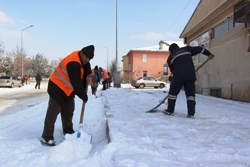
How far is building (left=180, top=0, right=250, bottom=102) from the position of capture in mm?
8484

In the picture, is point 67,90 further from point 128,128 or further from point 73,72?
point 128,128

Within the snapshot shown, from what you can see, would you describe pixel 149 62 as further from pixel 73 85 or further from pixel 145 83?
pixel 73 85

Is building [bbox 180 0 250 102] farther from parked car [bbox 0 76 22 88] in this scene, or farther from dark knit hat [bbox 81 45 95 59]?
parked car [bbox 0 76 22 88]

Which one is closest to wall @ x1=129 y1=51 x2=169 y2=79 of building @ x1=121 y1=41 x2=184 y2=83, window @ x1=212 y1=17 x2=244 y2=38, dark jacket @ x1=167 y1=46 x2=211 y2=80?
building @ x1=121 y1=41 x2=184 y2=83

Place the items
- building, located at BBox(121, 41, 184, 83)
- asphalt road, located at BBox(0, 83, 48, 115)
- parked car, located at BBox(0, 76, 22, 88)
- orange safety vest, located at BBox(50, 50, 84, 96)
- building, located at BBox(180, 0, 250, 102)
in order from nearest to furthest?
orange safety vest, located at BBox(50, 50, 84, 96) < building, located at BBox(180, 0, 250, 102) < asphalt road, located at BBox(0, 83, 48, 115) < parked car, located at BBox(0, 76, 22, 88) < building, located at BBox(121, 41, 184, 83)

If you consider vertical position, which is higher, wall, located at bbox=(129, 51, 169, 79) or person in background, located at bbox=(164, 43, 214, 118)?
wall, located at bbox=(129, 51, 169, 79)

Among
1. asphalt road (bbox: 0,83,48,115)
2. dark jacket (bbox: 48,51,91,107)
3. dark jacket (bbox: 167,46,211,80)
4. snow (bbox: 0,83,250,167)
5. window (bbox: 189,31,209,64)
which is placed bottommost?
asphalt road (bbox: 0,83,48,115)

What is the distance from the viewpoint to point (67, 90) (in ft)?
11.7

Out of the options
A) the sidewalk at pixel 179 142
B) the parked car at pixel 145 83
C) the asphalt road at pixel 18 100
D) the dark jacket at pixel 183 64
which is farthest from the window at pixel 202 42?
the parked car at pixel 145 83

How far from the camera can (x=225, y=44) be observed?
10.1 meters

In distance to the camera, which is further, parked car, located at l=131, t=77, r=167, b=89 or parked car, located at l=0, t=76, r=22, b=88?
parked car, located at l=131, t=77, r=167, b=89

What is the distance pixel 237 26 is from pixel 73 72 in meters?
7.97

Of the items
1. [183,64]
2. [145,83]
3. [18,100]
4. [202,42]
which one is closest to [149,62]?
[145,83]

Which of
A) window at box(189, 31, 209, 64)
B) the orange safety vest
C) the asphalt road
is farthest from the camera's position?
window at box(189, 31, 209, 64)
